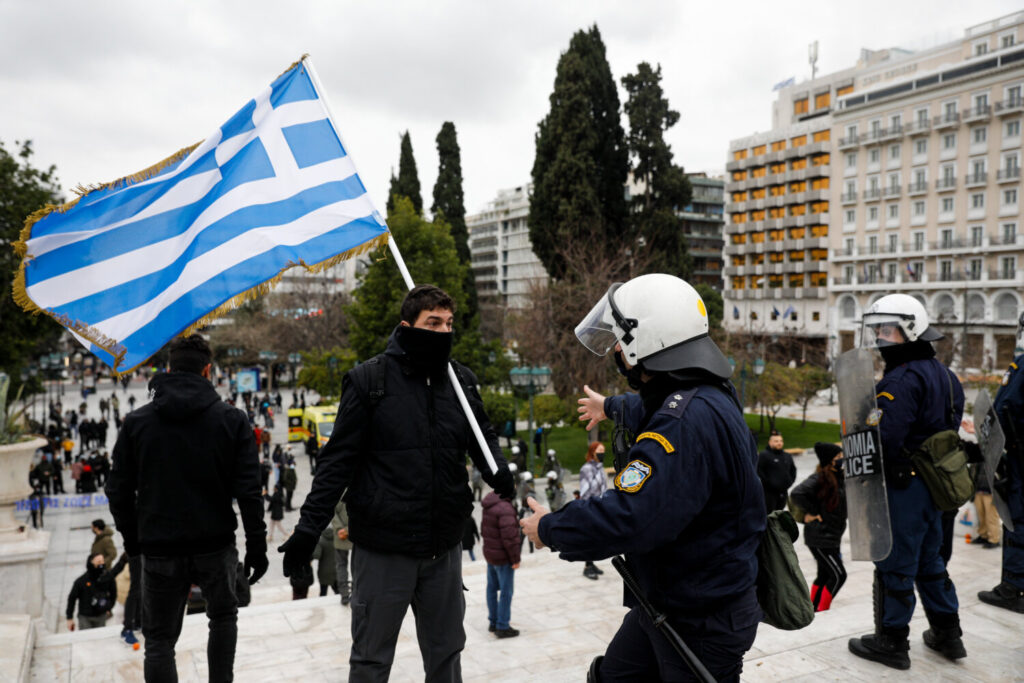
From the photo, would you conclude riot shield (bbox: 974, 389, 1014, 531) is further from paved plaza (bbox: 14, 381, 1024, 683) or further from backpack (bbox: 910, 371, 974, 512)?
paved plaza (bbox: 14, 381, 1024, 683)

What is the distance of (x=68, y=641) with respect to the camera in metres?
5.33

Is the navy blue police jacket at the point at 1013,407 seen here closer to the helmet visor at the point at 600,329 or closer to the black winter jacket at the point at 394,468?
the helmet visor at the point at 600,329

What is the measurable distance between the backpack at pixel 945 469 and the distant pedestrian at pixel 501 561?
119 inches

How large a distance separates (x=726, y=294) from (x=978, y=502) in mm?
66143

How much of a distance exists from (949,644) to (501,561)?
325 centimetres

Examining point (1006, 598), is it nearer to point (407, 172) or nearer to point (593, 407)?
point (593, 407)

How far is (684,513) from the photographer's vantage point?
2.21 m

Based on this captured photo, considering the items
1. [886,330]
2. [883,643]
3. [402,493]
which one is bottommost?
[883,643]

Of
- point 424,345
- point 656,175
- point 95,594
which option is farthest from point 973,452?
point 656,175

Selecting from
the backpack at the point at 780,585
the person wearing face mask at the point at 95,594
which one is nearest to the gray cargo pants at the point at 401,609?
the backpack at the point at 780,585

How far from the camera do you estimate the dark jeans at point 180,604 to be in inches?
135

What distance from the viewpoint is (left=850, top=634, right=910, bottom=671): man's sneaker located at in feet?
14.0

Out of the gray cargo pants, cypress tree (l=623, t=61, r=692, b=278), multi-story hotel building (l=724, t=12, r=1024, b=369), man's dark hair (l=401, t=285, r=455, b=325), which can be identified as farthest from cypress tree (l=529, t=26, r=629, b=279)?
the gray cargo pants

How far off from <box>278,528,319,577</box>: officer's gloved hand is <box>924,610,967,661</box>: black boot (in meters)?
3.83
